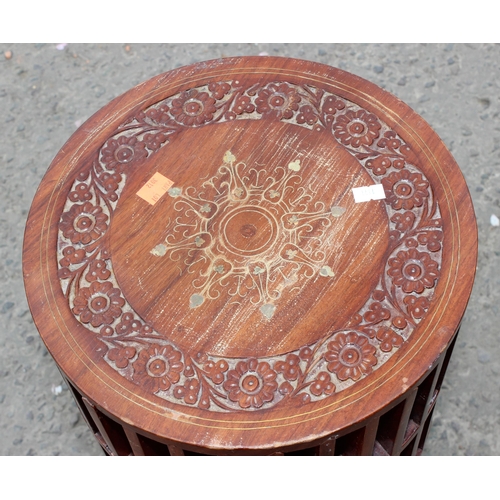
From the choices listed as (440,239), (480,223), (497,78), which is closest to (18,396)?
(440,239)

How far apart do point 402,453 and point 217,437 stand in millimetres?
795

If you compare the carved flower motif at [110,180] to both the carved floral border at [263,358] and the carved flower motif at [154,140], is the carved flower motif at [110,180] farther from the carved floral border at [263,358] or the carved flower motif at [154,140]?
the carved flower motif at [154,140]

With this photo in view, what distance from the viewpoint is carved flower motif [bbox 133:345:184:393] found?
5.97 ft

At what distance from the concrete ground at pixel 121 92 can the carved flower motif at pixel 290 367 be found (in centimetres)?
93

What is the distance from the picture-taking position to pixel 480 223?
114 inches

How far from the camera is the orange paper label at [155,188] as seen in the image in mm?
2105

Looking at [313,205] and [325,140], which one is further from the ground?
[325,140]

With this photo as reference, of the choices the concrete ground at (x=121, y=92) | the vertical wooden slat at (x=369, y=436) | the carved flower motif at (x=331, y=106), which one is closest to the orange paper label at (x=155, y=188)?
the carved flower motif at (x=331, y=106)

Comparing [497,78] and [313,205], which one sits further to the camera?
[497,78]

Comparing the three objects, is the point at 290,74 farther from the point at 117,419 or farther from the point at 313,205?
the point at 117,419

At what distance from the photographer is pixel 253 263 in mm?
1977

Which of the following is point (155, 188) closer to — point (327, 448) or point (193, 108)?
point (193, 108)

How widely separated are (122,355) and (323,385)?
0.49 metres

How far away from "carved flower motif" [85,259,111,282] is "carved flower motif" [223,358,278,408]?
42 cm
